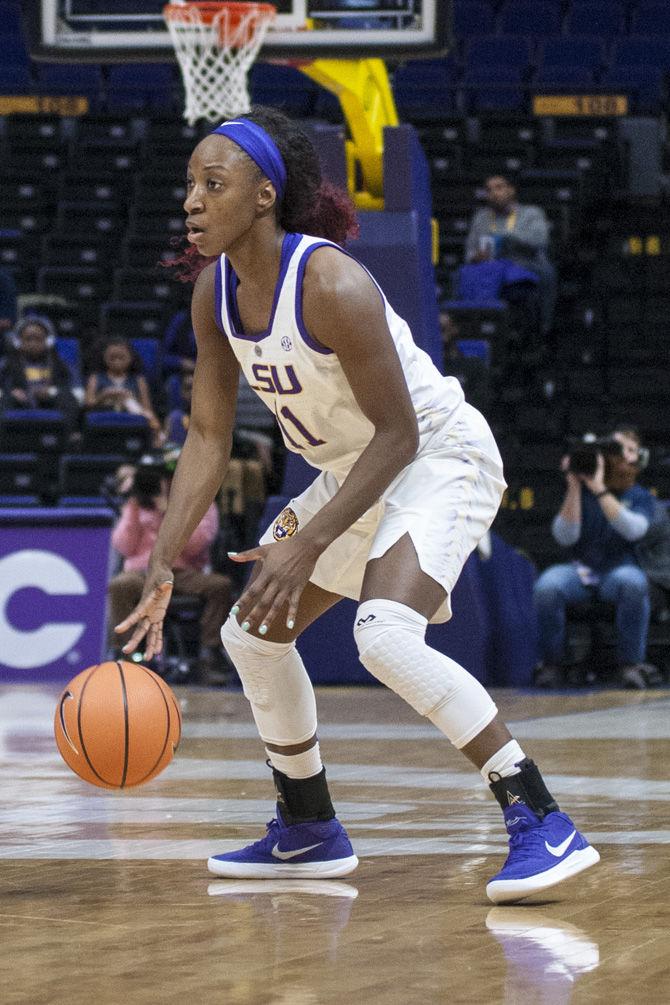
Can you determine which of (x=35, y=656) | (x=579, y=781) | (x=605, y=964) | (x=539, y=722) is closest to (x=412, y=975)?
(x=605, y=964)

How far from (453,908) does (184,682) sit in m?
7.46

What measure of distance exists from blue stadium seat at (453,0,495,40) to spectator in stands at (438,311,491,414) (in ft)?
29.7

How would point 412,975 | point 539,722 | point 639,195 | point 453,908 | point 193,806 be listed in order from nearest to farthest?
point 412,975, point 453,908, point 193,806, point 539,722, point 639,195

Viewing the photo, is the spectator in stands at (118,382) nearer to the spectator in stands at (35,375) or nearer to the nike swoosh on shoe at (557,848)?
the spectator in stands at (35,375)

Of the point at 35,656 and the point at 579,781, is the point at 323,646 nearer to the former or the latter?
the point at 35,656

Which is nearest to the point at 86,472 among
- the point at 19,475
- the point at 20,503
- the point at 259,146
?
the point at 19,475

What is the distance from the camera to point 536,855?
383cm

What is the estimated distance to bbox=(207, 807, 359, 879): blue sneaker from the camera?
4.25m

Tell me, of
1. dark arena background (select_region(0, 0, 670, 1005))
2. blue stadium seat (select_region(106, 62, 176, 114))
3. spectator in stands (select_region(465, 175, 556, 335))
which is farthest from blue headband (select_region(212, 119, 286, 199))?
blue stadium seat (select_region(106, 62, 176, 114))

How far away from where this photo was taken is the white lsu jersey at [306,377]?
4.00 meters

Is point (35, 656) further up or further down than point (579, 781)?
further down

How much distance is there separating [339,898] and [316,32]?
273 inches

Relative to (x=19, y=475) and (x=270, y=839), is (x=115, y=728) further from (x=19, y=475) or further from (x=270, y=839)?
(x=19, y=475)

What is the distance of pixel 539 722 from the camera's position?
328 inches
